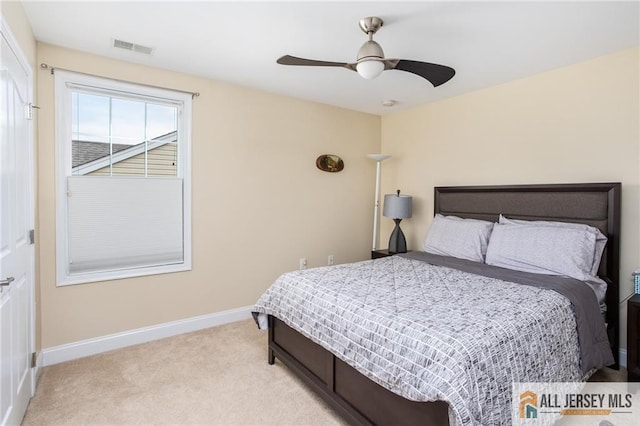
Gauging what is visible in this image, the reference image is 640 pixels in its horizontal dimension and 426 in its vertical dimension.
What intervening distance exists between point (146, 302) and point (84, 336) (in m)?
0.51

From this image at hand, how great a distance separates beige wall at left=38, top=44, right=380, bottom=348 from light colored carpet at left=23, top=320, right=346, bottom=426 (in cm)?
41

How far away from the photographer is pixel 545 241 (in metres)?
2.66

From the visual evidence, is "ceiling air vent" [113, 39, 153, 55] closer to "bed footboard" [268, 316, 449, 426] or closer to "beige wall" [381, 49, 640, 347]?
"bed footboard" [268, 316, 449, 426]

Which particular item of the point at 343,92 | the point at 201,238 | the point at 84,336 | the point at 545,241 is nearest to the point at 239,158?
the point at 201,238

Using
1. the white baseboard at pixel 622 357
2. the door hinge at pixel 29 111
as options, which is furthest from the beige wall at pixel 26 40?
the white baseboard at pixel 622 357

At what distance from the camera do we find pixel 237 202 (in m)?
3.59

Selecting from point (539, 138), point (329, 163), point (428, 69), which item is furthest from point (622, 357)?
point (329, 163)

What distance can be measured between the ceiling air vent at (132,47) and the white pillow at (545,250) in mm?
3358

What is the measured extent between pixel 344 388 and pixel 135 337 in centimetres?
210

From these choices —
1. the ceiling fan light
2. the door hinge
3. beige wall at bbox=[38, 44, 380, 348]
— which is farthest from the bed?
the door hinge

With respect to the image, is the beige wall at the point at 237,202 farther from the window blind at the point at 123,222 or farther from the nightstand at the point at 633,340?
the nightstand at the point at 633,340

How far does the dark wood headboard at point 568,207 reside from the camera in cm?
261

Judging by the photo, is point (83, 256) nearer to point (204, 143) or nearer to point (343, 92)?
point (204, 143)

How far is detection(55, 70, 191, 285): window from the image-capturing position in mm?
2742
